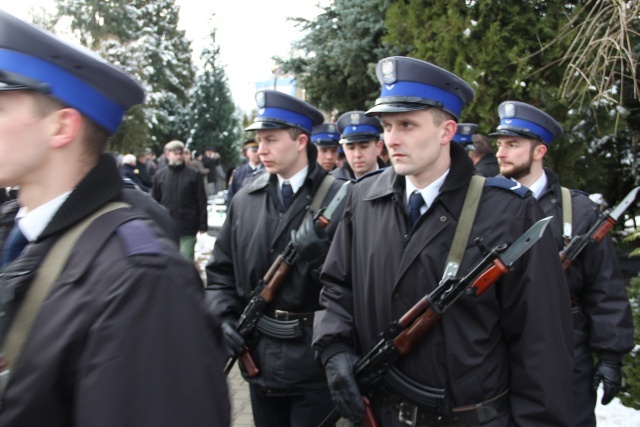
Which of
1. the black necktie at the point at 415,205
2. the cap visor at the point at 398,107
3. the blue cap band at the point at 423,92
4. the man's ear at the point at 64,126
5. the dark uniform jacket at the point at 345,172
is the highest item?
the blue cap band at the point at 423,92

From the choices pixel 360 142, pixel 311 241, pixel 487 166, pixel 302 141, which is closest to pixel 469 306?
pixel 311 241

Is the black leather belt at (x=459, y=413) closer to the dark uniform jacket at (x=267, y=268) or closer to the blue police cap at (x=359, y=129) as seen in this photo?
the dark uniform jacket at (x=267, y=268)

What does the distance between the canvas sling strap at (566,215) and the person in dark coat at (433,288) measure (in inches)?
47.2

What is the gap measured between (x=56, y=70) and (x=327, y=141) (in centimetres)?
615

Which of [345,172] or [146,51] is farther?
[146,51]

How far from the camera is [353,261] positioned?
2.78 metres

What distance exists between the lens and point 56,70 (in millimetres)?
1393

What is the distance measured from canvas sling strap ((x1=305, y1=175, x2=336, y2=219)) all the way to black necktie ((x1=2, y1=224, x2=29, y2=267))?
81.4 inches

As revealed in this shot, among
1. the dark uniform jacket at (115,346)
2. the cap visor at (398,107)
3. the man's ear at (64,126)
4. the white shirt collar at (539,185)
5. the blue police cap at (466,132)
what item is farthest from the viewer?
the blue police cap at (466,132)

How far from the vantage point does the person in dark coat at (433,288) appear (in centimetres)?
233

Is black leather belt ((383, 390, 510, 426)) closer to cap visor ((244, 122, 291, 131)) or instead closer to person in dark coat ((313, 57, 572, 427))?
person in dark coat ((313, 57, 572, 427))

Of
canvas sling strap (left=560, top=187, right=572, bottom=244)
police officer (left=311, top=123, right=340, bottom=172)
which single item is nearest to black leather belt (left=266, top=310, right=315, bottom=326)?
canvas sling strap (left=560, top=187, right=572, bottom=244)

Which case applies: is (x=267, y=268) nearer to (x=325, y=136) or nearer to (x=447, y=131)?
(x=447, y=131)

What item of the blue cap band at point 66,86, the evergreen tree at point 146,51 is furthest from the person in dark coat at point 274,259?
the evergreen tree at point 146,51
